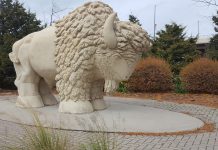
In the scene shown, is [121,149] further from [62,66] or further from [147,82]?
[147,82]

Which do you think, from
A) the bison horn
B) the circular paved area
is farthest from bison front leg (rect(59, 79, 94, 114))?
the circular paved area

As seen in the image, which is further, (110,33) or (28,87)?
(28,87)

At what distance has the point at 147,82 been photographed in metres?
16.2

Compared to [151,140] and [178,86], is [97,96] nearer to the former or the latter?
[151,140]

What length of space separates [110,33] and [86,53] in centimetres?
72

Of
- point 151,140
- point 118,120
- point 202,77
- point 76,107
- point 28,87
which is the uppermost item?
point 202,77

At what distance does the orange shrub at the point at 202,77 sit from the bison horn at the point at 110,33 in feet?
26.3

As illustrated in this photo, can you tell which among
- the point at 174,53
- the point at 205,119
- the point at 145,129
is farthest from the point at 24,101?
the point at 174,53

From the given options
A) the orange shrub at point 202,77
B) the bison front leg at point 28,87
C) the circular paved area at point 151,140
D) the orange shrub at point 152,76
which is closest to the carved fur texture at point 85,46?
the bison front leg at point 28,87

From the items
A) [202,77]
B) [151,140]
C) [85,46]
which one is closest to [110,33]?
[85,46]

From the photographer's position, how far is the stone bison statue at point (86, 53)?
8.51 meters

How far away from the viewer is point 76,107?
8.72 m

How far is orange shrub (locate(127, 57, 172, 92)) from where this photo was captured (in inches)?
635

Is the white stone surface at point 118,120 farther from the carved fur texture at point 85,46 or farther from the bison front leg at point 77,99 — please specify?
the carved fur texture at point 85,46
